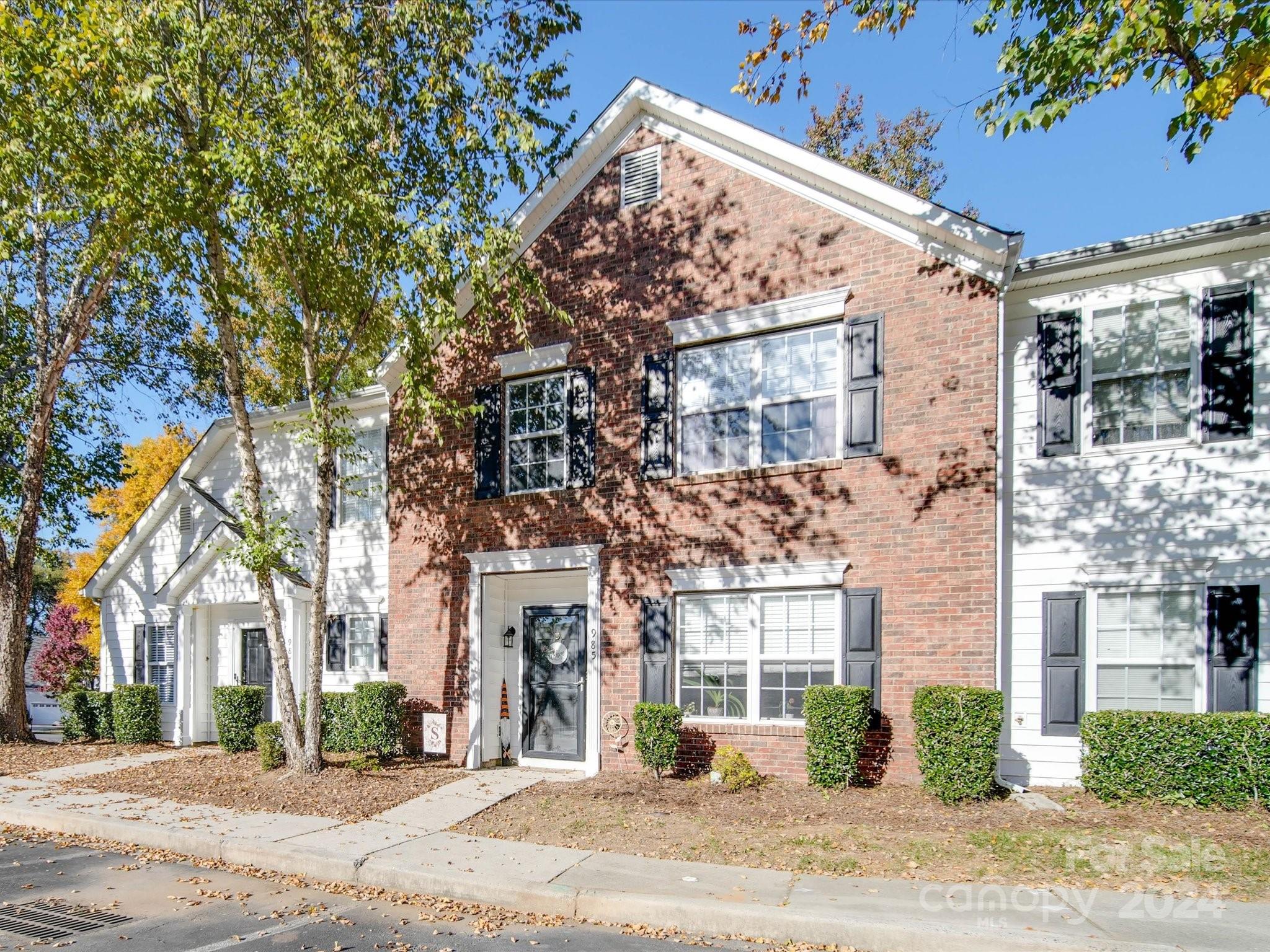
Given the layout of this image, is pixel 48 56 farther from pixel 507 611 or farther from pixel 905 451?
pixel 905 451

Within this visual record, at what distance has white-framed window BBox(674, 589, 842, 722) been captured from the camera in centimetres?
1020

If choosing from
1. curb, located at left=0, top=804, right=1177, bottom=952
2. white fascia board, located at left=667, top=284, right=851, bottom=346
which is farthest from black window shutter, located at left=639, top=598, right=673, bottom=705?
curb, located at left=0, top=804, right=1177, bottom=952

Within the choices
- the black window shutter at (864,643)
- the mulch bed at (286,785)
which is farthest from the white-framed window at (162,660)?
the black window shutter at (864,643)

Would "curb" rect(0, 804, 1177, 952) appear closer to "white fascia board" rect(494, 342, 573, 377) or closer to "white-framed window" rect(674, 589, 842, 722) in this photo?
"white-framed window" rect(674, 589, 842, 722)

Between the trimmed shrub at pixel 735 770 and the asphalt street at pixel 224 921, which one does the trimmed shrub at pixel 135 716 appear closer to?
the asphalt street at pixel 224 921

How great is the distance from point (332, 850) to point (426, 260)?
6.41m

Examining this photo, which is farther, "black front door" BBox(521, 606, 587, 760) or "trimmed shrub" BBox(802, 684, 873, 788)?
"black front door" BBox(521, 606, 587, 760)

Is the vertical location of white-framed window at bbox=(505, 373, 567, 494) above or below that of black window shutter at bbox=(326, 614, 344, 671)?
above

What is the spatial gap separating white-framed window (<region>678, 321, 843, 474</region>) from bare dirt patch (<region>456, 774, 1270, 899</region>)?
12.6ft

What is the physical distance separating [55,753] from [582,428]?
34.2 feet

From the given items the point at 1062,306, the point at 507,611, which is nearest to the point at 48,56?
the point at 507,611

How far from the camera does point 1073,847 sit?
24.1 ft

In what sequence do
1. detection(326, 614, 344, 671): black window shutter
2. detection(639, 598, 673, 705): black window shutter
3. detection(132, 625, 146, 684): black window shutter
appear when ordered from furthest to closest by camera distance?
detection(132, 625, 146, 684): black window shutter
detection(326, 614, 344, 671): black window shutter
detection(639, 598, 673, 705): black window shutter

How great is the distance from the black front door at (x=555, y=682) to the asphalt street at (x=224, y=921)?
4792 mm
